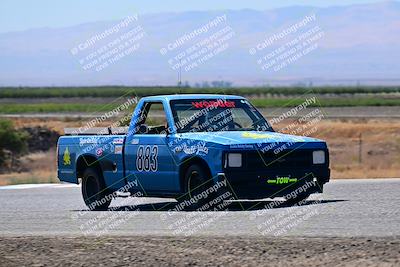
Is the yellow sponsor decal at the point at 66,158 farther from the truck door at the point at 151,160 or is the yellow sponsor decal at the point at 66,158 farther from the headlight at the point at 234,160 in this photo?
the headlight at the point at 234,160

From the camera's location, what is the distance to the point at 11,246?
11.3 metres

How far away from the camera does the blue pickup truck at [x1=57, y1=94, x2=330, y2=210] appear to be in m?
14.3

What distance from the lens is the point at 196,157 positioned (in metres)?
14.6

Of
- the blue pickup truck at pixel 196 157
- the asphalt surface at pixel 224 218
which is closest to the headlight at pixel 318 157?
the blue pickup truck at pixel 196 157

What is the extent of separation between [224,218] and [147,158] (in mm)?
2253

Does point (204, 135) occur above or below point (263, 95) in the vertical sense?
above

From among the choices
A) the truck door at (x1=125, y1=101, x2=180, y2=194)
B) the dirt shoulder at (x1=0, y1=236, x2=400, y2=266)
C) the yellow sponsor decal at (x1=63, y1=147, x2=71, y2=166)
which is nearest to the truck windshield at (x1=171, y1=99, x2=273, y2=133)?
the truck door at (x1=125, y1=101, x2=180, y2=194)

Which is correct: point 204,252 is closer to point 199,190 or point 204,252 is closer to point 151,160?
point 199,190

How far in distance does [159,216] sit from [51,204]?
3340mm

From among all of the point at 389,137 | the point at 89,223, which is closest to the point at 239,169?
the point at 89,223

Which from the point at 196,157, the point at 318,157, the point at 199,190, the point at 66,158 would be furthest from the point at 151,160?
the point at 318,157

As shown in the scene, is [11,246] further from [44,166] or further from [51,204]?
[44,166]

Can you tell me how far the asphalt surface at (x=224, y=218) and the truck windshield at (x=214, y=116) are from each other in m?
1.19

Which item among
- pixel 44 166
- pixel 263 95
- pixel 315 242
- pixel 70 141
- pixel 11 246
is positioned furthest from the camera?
pixel 263 95
